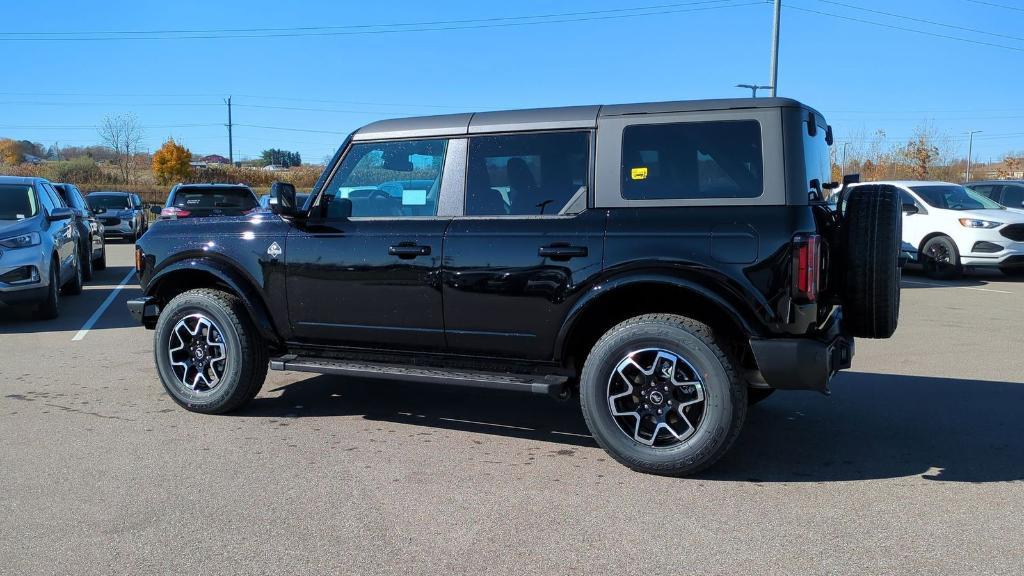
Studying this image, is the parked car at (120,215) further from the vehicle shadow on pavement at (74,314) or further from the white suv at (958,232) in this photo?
the white suv at (958,232)

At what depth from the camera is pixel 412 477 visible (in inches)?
176

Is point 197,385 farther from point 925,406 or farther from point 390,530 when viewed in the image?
point 925,406

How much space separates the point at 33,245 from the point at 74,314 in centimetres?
118

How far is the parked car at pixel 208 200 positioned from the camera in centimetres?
1423

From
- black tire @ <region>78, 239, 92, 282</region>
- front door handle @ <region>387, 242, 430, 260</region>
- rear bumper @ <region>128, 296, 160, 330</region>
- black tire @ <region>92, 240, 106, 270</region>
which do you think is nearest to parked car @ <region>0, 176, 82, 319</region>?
black tire @ <region>78, 239, 92, 282</region>

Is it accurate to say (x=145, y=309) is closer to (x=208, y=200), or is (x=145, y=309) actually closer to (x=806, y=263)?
(x=806, y=263)

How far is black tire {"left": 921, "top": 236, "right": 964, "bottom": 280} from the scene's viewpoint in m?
14.5

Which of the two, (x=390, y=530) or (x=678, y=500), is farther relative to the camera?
(x=678, y=500)

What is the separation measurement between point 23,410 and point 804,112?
5.35m

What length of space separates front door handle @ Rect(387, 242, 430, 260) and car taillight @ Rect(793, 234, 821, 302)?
81.5 inches

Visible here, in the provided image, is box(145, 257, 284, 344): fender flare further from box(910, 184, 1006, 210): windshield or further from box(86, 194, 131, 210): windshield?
box(86, 194, 131, 210): windshield

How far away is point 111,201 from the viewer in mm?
26188

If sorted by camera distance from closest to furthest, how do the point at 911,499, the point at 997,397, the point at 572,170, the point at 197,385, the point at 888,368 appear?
the point at 911,499 → the point at 572,170 → the point at 197,385 → the point at 997,397 → the point at 888,368

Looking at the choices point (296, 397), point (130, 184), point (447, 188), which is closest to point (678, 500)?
point (447, 188)
